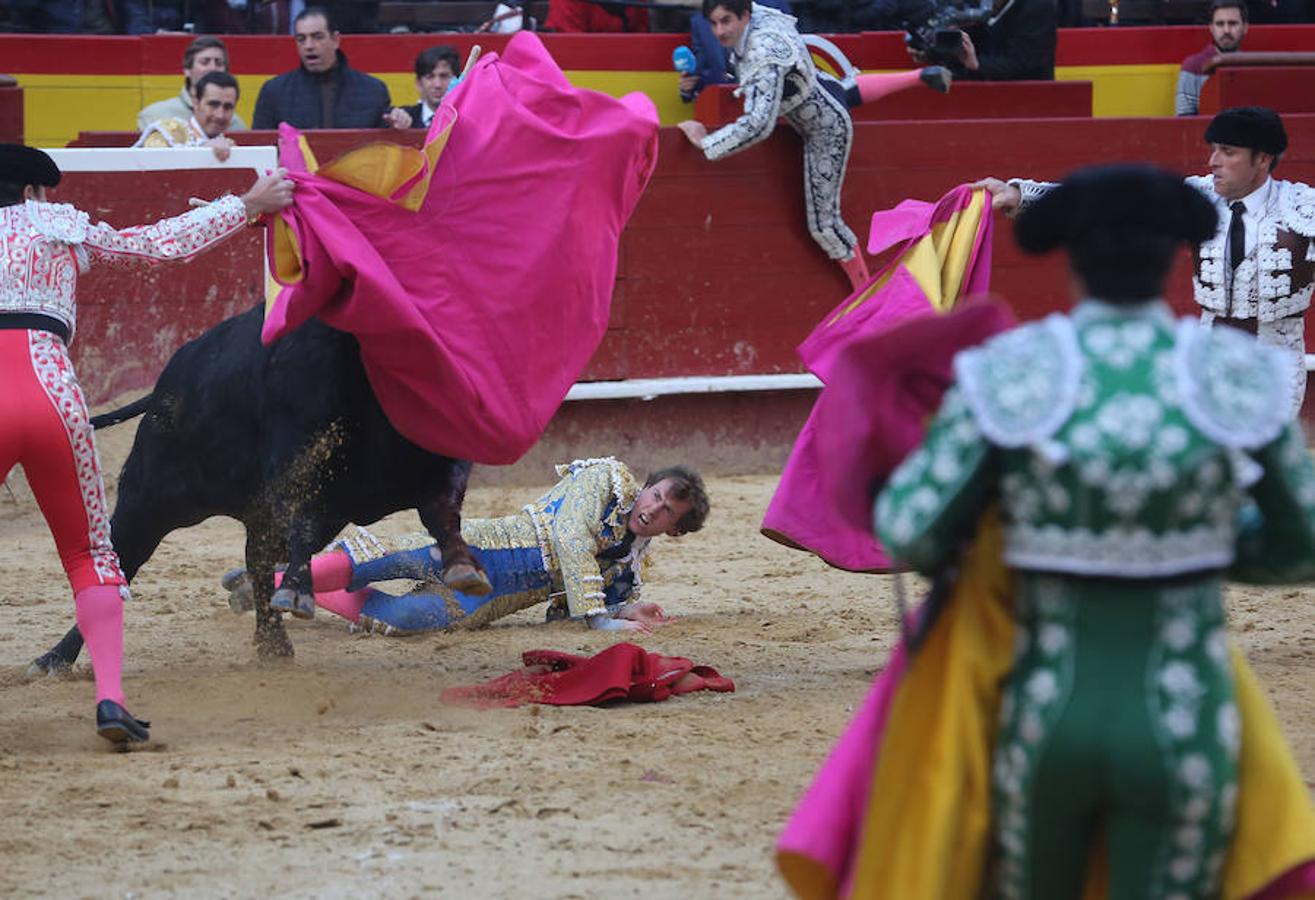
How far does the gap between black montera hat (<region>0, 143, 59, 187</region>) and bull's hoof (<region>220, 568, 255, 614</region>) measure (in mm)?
1776

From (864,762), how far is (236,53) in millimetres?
7588

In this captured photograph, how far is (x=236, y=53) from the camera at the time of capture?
9.33m

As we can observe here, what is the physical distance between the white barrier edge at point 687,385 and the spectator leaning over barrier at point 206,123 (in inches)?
67.7

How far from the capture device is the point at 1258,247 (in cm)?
521

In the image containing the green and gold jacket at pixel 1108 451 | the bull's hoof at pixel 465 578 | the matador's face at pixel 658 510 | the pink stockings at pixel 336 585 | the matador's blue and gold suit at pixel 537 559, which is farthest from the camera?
the pink stockings at pixel 336 585

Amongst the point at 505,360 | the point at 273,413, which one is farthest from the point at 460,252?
the point at 273,413

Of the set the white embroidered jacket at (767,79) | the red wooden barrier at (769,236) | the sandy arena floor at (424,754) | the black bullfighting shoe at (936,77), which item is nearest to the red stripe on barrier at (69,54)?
the red wooden barrier at (769,236)

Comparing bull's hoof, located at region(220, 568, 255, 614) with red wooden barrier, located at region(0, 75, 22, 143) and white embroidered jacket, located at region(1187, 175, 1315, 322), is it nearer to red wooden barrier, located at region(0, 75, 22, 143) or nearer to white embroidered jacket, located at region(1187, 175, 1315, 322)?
red wooden barrier, located at region(0, 75, 22, 143)

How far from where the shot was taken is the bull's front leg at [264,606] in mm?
5242

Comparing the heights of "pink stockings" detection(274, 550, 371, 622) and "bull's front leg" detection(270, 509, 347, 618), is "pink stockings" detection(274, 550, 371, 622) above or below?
below

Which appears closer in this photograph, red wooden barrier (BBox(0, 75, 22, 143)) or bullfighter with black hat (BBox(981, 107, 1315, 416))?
bullfighter with black hat (BBox(981, 107, 1315, 416))

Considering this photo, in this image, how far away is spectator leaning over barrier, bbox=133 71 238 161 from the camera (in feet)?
24.5

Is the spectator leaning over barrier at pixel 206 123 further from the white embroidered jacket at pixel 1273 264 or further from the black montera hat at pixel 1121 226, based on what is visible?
the black montera hat at pixel 1121 226

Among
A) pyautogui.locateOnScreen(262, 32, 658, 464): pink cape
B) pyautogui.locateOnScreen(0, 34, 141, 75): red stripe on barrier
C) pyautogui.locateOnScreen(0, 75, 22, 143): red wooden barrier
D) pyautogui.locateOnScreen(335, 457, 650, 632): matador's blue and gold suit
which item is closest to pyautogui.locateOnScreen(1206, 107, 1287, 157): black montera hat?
pyautogui.locateOnScreen(262, 32, 658, 464): pink cape
